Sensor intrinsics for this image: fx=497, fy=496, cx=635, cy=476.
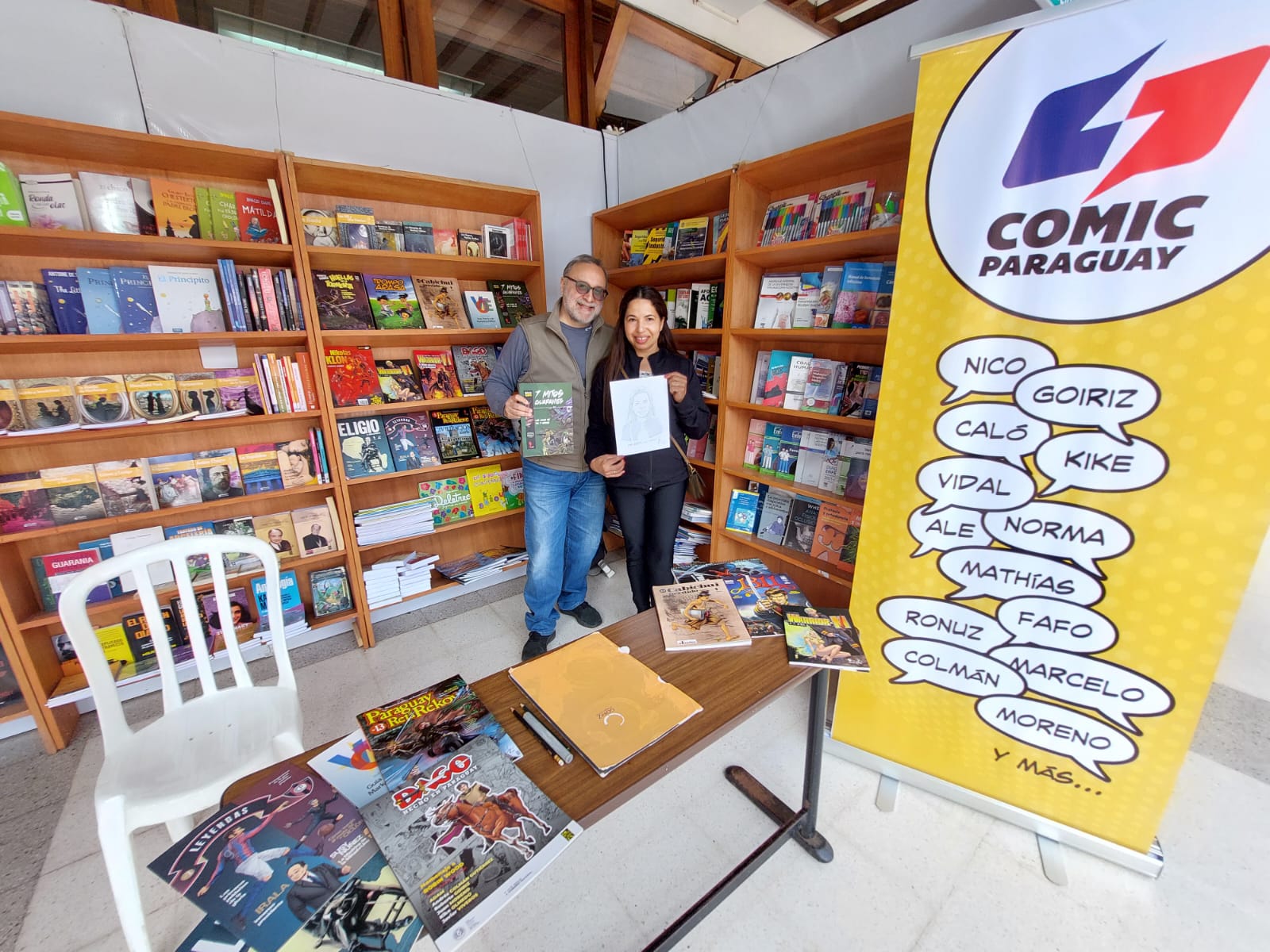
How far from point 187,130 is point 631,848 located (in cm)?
324

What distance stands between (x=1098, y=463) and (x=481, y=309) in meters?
2.67

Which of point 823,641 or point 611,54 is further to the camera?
point 611,54

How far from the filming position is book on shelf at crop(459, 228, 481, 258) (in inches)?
105

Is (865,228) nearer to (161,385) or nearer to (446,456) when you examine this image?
(446,456)

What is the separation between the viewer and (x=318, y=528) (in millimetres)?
2498

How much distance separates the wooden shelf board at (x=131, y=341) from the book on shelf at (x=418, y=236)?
0.70 metres

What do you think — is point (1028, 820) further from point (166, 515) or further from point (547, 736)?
point (166, 515)

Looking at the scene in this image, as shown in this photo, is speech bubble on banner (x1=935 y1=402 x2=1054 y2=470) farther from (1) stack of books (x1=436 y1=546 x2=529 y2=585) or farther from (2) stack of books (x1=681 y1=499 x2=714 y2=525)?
(1) stack of books (x1=436 y1=546 x2=529 y2=585)

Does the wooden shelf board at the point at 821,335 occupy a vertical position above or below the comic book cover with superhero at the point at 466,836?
above

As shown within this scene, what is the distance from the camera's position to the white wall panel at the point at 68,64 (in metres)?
1.75

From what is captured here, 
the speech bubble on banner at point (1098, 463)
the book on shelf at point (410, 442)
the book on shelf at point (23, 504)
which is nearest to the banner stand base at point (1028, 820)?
the speech bubble on banner at point (1098, 463)

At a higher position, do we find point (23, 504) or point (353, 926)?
point (23, 504)

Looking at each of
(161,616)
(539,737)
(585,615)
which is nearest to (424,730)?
(539,737)

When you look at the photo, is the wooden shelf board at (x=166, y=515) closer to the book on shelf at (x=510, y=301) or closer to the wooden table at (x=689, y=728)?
the book on shelf at (x=510, y=301)
